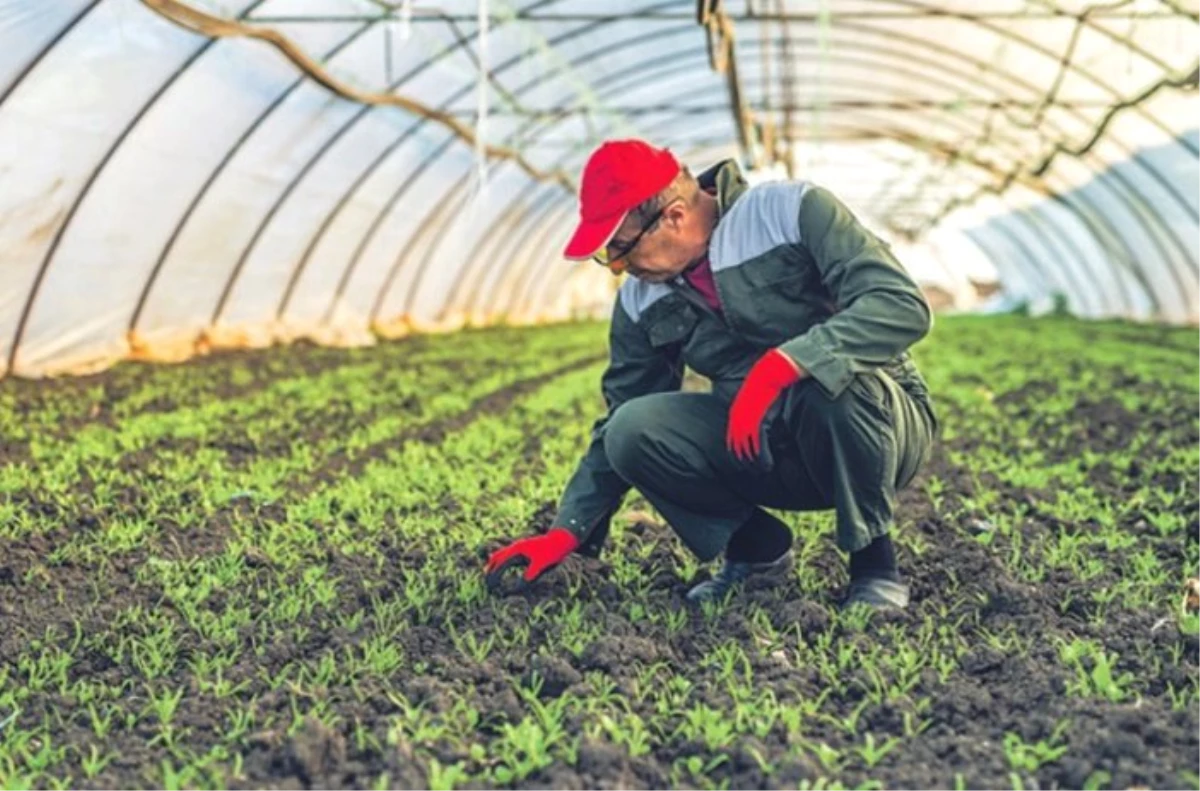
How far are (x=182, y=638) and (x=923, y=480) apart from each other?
364cm

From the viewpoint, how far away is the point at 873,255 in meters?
3.57

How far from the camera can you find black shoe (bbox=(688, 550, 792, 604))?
4.07 m

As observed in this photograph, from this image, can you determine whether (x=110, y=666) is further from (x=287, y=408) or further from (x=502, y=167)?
(x=502, y=167)

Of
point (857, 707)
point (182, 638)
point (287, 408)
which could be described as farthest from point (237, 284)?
point (857, 707)

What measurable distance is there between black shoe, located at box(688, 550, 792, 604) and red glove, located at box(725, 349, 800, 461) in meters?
0.70

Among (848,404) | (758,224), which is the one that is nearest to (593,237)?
(758,224)

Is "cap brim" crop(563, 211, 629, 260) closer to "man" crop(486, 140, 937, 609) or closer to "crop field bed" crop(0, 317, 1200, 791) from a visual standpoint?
"man" crop(486, 140, 937, 609)

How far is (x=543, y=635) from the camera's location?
3.69 meters

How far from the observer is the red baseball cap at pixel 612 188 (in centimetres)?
360

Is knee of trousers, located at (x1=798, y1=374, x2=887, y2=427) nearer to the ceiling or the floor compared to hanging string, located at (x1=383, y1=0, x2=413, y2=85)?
nearer to the floor

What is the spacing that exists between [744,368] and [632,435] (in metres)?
0.36

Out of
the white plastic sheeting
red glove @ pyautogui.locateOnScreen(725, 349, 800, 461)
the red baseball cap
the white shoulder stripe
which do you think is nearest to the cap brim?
the red baseball cap

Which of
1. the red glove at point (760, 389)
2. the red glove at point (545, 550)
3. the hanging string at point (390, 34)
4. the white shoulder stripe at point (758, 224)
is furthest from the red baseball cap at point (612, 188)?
the hanging string at point (390, 34)

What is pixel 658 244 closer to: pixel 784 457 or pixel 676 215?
pixel 676 215
